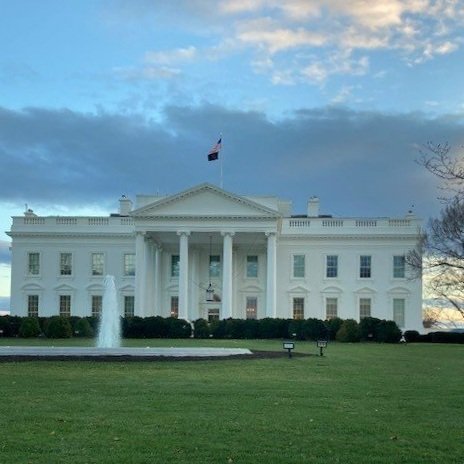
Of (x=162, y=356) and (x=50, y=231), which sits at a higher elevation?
(x=50, y=231)

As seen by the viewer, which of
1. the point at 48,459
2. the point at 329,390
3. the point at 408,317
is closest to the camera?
the point at 48,459

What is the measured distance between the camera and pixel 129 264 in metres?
61.7

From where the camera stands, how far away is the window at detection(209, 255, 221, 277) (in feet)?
203

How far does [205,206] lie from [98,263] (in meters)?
11.8

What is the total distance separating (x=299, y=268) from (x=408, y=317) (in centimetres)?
945

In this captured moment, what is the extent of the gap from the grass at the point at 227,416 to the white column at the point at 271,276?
3535cm

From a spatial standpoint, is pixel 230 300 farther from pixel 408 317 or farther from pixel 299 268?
pixel 408 317

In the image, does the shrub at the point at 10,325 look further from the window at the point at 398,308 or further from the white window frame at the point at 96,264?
the window at the point at 398,308

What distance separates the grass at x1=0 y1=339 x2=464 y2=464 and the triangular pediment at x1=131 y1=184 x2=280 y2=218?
3558cm

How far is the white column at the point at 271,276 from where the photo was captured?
5556cm

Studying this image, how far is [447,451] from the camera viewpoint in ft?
31.0

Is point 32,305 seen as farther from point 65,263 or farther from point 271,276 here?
point 271,276

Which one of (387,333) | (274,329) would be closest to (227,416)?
(387,333)

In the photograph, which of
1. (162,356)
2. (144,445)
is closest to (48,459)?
(144,445)
